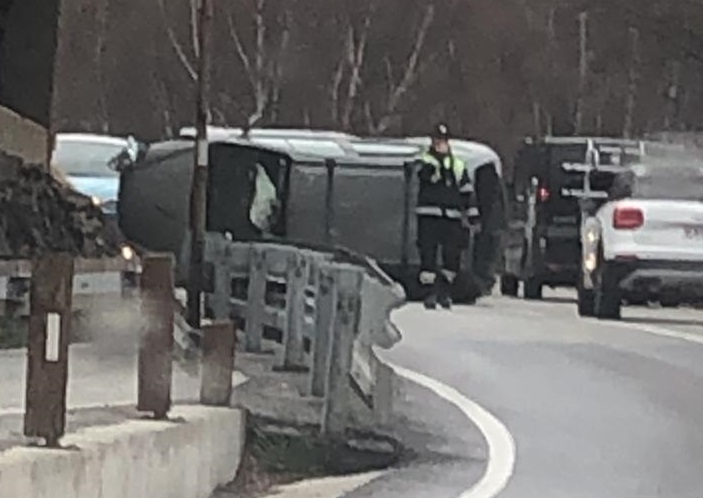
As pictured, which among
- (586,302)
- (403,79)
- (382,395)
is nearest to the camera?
(382,395)

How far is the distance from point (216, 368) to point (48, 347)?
2732 mm

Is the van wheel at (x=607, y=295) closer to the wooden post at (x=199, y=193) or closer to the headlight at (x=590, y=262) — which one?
the headlight at (x=590, y=262)

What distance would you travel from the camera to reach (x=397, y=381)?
1672cm

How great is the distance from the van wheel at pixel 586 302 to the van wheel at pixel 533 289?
646 centimetres

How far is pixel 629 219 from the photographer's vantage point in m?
23.1

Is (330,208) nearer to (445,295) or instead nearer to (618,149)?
(445,295)

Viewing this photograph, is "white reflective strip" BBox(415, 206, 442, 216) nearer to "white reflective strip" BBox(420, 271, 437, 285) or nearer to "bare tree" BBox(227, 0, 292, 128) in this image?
"white reflective strip" BBox(420, 271, 437, 285)

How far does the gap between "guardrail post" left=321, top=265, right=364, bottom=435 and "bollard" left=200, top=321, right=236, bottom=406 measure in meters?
1.54

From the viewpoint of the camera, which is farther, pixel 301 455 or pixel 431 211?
pixel 431 211

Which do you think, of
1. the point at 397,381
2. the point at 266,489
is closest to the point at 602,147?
the point at 397,381

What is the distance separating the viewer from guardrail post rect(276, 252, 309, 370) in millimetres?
15797

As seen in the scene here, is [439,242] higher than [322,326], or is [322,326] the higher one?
[439,242]

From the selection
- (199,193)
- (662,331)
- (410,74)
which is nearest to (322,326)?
(199,193)

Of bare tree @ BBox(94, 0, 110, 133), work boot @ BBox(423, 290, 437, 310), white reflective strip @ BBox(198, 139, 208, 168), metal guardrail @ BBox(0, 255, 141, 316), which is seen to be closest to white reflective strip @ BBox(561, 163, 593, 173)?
work boot @ BBox(423, 290, 437, 310)
